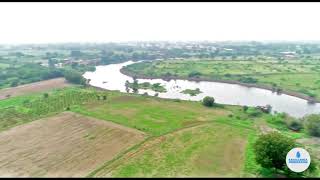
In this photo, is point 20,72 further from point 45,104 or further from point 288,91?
point 288,91

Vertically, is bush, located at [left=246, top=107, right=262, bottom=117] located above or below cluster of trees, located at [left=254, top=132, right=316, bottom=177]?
below

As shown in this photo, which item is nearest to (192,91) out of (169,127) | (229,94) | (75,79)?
(229,94)

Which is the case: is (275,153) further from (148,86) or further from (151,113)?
(148,86)

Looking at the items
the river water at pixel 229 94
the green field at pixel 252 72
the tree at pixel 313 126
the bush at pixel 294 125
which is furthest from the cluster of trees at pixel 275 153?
the green field at pixel 252 72

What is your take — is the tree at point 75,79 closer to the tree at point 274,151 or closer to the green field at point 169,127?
the green field at point 169,127

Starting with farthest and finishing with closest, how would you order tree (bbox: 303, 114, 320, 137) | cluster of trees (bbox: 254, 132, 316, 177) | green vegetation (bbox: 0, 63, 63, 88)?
1. green vegetation (bbox: 0, 63, 63, 88)
2. tree (bbox: 303, 114, 320, 137)
3. cluster of trees (bbox: 254, 132, 316, 177)

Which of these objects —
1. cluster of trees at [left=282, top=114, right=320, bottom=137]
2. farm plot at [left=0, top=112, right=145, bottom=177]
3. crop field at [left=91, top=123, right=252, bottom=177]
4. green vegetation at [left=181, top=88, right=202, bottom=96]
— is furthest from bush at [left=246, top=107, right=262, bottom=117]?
green vegetation at [left=181, top=88, right=202, bottom=96]

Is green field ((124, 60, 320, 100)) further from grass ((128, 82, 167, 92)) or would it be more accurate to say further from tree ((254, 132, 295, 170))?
tree ((254, 132, 295, 170))
